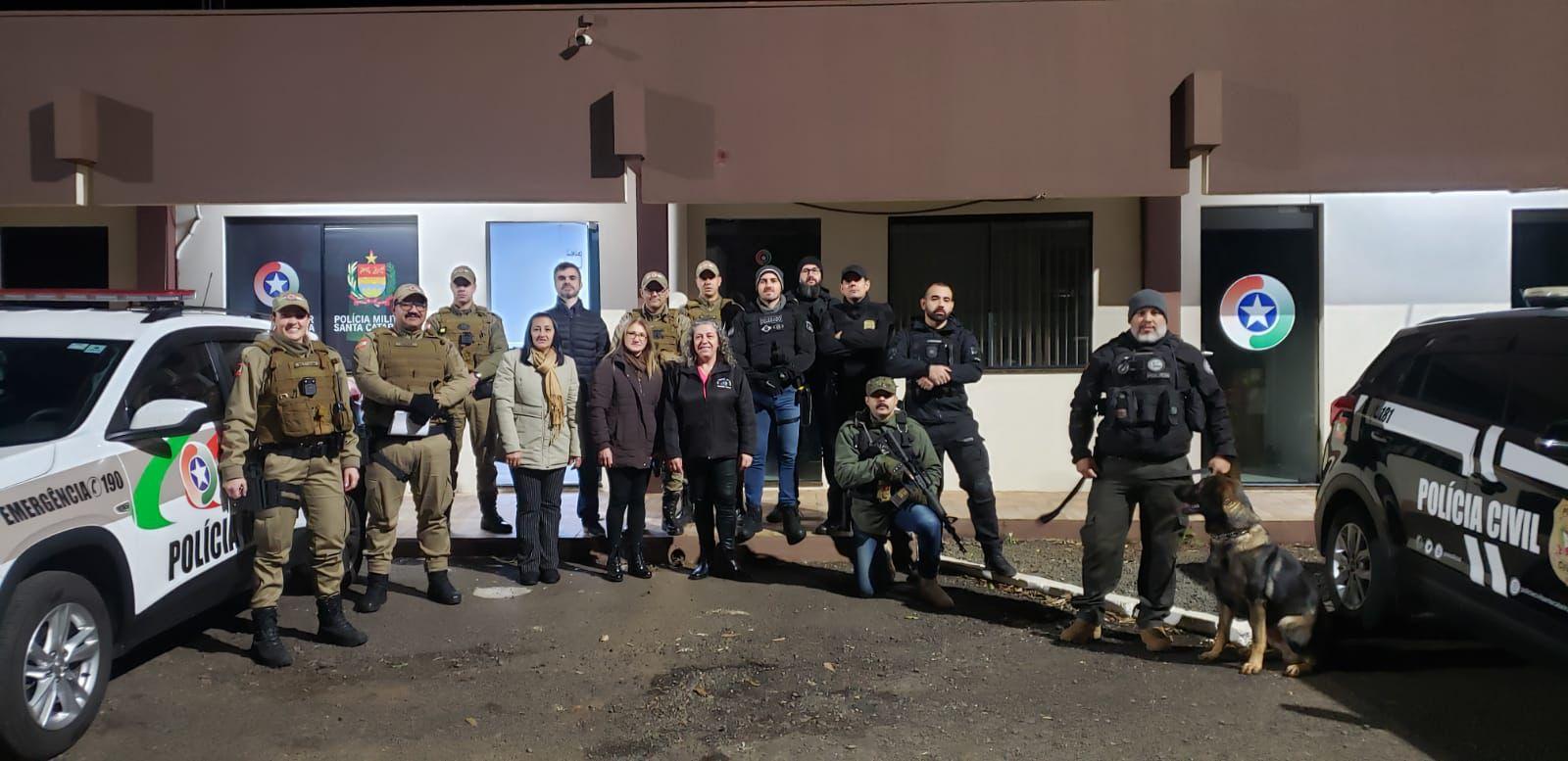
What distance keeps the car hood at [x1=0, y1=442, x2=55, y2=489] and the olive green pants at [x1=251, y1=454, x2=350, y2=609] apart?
1.21m

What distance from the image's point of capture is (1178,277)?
989cm

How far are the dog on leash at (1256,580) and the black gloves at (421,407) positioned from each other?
4.34 m

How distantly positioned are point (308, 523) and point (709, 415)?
247cm

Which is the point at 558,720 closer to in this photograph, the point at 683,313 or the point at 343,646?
the point at 343,646

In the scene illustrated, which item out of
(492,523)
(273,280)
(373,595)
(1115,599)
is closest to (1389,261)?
(1115,599)

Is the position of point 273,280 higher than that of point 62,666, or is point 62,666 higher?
point 273,280

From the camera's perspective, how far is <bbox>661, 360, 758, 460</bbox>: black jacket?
7.21m

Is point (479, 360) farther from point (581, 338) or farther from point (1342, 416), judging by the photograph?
point (1342, 416)

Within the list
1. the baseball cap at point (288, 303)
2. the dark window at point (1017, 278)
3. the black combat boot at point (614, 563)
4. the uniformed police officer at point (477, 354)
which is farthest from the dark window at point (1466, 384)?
the uniformed police officer at point (477, 354)

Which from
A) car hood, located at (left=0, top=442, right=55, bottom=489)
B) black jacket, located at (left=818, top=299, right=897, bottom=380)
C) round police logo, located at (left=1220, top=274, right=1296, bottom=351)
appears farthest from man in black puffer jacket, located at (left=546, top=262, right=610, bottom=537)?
round police logo, located at (left=1220, top=274, right=1296, bottom=351)

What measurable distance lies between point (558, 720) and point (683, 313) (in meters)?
3.69

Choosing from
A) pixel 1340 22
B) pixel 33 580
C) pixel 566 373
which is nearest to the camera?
pixel 33 580

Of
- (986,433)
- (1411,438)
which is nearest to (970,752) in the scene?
(1411,438)

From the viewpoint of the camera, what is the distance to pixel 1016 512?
9.18m
